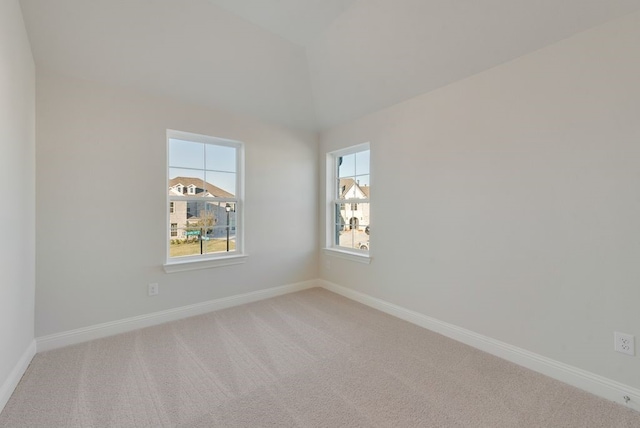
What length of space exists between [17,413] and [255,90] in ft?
10.00

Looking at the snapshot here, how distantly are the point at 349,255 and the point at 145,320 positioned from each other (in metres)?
2.26

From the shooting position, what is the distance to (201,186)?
307 cm

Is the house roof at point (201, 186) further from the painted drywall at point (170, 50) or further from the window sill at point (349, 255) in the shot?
the window sill at point (349, 255)

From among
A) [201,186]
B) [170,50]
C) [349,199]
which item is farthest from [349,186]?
[170,50]

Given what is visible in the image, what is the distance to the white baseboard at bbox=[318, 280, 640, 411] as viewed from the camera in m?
1.61

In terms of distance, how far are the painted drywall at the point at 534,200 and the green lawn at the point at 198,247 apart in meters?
2.01

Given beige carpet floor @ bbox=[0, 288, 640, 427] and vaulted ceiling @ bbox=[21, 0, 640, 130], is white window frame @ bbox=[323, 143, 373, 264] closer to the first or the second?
vaulted ceiling @ bbox=[21, 0, 640, 130]

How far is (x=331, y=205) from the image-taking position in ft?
12.6

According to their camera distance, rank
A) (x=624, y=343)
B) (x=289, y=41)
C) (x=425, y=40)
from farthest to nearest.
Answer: (x=289, y=41), (x=425, y=40), (x=624, y=343)

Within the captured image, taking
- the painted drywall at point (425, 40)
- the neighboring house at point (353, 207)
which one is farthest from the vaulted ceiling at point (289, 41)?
the neighboring house at point (353, 207)

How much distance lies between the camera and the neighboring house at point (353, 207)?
339cm

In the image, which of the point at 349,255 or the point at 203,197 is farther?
the point at 349,255

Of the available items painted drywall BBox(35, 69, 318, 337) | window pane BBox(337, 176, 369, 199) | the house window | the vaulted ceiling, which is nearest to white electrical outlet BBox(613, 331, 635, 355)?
the vaulted ceiling

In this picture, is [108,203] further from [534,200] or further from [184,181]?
[534,200]
